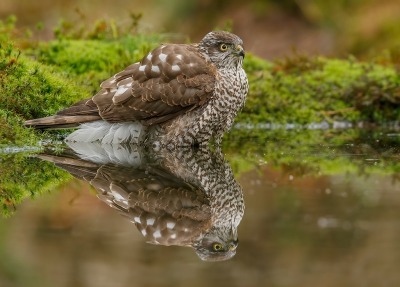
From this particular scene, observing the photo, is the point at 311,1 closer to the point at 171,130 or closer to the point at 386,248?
the point at 171,130

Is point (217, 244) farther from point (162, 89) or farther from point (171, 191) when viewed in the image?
point (162, 89)

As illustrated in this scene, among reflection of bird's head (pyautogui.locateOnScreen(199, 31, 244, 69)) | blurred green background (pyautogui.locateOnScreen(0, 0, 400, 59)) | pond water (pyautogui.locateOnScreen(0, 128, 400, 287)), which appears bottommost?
blurred green background (pyautogui.locateOnScreen(0, 0, 400, 59))

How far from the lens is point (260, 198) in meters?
5.69

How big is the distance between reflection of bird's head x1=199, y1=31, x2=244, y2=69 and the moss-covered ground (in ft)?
3.31

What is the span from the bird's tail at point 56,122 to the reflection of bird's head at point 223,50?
161 cm

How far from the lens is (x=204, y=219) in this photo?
16.3 ft

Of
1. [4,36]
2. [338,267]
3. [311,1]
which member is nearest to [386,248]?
[338,267]

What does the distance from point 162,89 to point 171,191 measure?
2414 millimetres

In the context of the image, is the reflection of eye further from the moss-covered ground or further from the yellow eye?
the yellow eye

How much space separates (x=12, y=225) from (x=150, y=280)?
1473 millimetres

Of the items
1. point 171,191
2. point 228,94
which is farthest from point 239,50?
point 171,191

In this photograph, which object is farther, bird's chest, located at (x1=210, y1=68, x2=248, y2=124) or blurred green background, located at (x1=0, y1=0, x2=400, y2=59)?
blurred green background, located at (x1=0, y1=0, x2=400, y2=59)

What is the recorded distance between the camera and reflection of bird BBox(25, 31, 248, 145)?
25.5ft

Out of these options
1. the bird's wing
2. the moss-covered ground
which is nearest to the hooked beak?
the bird's wing
